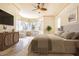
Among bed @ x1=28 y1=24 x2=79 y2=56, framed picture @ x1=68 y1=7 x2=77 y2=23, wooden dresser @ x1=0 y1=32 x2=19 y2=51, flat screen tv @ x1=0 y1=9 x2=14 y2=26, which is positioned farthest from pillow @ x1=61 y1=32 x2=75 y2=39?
flat screen tv @ x1=0 y1=9 x2=14 y2=26

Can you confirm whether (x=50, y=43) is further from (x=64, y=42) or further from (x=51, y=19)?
(x=51, y=19)

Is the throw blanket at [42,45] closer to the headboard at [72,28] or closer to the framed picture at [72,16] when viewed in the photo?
the headboard at [72,28]

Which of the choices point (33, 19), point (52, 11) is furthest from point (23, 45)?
point (52, 11)

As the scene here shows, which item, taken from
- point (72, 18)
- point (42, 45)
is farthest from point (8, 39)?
point (72, 18)

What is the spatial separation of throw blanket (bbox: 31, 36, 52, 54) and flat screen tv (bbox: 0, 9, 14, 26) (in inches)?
42.4

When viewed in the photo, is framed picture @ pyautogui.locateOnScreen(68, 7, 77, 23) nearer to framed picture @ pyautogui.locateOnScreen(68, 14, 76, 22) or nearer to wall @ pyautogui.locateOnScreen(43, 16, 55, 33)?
framed picture @ pyautogui.locateOnScreen(68, 14, 76, 22)

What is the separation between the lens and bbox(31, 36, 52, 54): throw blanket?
2.85 metres

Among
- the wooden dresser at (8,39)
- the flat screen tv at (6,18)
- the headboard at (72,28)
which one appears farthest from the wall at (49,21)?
the flat screen tv at (6,18)

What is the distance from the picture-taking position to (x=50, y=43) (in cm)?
288

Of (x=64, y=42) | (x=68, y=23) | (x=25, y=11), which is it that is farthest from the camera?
(x=68, y=23)

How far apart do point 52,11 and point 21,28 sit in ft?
3.29

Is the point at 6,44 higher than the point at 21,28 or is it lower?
lower

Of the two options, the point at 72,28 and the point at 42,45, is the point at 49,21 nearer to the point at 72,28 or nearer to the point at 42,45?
the point at 72,28

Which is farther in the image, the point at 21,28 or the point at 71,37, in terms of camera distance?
the point at 21,28
